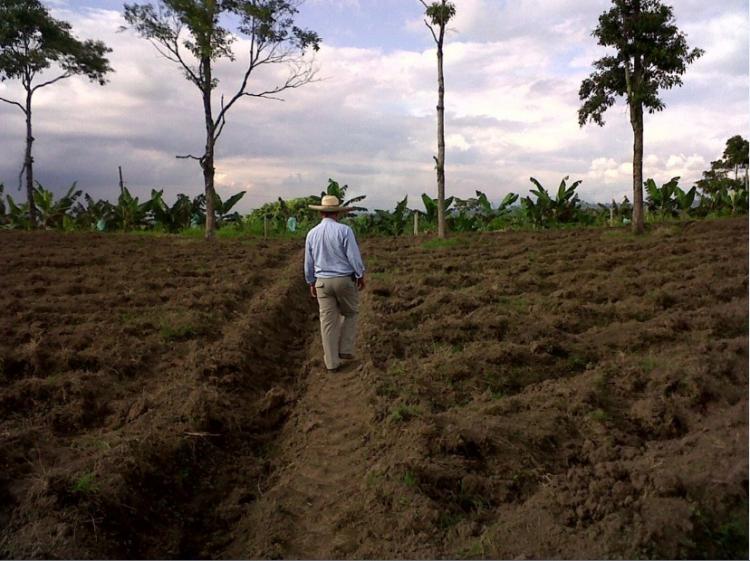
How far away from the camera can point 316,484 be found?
4434 millimetres

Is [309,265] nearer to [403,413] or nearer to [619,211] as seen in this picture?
[403,413]

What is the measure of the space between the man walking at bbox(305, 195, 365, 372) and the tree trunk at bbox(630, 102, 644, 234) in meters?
11.7

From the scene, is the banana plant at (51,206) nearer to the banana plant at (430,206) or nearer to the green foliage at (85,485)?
the banana plant at (430,206)

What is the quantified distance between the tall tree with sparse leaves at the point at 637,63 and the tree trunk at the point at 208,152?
12.7 m

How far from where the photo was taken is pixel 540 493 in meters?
3.73

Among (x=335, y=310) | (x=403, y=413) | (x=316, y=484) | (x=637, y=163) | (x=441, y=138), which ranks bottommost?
(x=316, y=484)

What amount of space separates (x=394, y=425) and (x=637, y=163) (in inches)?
550

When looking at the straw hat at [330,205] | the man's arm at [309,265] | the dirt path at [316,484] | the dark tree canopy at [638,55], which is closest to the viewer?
the dirt path at [316,484]

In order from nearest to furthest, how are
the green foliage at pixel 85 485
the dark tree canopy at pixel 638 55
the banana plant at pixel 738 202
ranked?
the green foliage at pixel 85 485 → the dark tree canopy at pixel 638 55 → the banana plant at pixel 738 202

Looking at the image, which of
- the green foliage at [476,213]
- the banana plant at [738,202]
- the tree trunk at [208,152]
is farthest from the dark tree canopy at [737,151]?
the tree trunk at [208,152]

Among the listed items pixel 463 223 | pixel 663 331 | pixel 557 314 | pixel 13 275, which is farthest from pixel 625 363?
pixel 463 223

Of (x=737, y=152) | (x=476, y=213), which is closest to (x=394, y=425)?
(x=476, y=213)

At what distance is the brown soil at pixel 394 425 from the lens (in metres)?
3.50

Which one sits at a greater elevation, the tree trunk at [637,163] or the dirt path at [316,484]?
the tree trunk at [637,163]
